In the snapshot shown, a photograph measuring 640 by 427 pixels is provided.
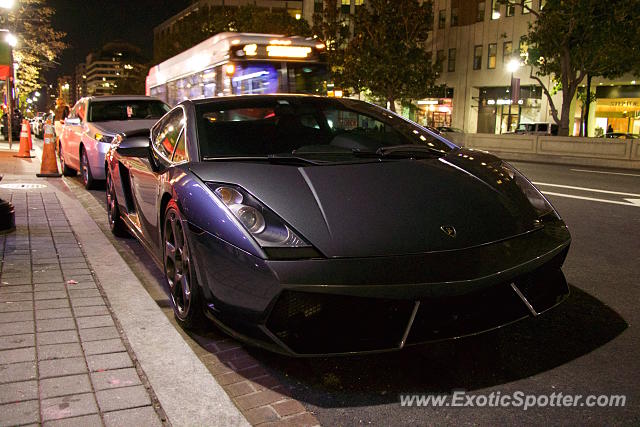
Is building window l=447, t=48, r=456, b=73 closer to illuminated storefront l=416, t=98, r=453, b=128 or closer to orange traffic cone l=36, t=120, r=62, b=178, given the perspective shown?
illuminated storefront l=416, t=98, r=453, b=128

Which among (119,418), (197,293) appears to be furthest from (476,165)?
(119,418)

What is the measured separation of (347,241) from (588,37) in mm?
26778

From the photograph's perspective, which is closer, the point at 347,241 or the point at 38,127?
the point at 347,241

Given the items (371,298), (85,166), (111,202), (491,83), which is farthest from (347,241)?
(491,83)

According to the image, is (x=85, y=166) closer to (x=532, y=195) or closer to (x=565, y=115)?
(x=532, y=195)

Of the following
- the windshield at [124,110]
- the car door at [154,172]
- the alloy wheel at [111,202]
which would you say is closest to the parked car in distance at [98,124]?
the windshield at [124,110]

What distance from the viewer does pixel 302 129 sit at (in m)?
4.33

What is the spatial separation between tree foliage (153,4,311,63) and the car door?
4382cm

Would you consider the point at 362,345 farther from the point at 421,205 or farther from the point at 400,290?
the point at 421,205

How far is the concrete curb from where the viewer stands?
8.65 feet

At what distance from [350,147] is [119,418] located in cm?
220

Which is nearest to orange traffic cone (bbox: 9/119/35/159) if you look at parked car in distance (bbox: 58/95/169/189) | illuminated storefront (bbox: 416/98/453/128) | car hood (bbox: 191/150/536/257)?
parked car in distance (bbox: 58/95/169/189)

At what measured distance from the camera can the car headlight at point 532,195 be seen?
3.48m

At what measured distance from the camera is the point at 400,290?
106 inches
